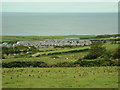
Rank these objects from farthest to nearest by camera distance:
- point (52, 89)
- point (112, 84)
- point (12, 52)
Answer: point (12, 52) → point (112, 84) → point (52, 89)

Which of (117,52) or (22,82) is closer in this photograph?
(22,82)

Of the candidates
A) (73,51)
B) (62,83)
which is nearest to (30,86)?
(62,83)

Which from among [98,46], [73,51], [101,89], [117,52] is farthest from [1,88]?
[73,51]

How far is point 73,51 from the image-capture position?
170 feet

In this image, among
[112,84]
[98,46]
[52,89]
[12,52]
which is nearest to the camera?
[52,89]

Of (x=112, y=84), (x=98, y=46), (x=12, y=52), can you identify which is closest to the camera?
(x=112, y=84)

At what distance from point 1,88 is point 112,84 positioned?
5001 millimetres

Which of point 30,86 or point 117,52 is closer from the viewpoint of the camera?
point 30,86

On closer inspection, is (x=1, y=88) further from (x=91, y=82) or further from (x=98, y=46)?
(x=98, y=46)

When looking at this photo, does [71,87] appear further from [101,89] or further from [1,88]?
[1,88]

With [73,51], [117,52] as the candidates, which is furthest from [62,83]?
[73,51]

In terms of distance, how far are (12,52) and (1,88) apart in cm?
4210

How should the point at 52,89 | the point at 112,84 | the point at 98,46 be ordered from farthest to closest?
the point at 98,46 < the point at 112,84 < the point at 52,89

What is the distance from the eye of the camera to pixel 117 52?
30250 mm
